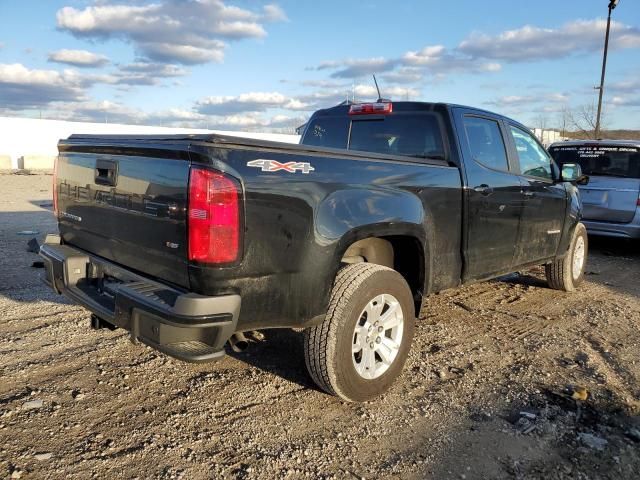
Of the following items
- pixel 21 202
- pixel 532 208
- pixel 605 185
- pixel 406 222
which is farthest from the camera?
pixel 21 202

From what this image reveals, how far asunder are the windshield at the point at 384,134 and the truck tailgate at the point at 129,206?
7.42 ft

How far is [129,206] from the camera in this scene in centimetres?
310

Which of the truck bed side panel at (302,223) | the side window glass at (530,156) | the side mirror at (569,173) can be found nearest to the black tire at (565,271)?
the side mirror at (569,173)

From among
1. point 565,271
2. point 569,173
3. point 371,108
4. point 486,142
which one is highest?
point 371,108

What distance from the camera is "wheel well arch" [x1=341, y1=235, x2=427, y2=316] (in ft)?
12.3

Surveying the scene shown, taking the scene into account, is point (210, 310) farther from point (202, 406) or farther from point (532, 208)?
point (532, 208)

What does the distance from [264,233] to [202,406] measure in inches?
51.7

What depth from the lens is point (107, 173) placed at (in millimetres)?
3293

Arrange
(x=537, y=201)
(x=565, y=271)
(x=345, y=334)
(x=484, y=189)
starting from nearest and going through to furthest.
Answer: (x=345, y=334) → (x=484, y=189) → (x=537, y=201) → (x=565, y=271)

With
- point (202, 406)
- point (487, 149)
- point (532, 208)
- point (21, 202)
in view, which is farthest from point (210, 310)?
point (21, 202)

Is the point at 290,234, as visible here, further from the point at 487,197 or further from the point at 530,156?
the point at 530,156

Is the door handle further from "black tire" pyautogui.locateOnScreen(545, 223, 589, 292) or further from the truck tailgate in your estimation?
the truck tailgate

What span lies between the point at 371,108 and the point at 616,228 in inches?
216

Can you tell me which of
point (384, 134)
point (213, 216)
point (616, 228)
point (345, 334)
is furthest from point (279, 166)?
point (616, 228)
